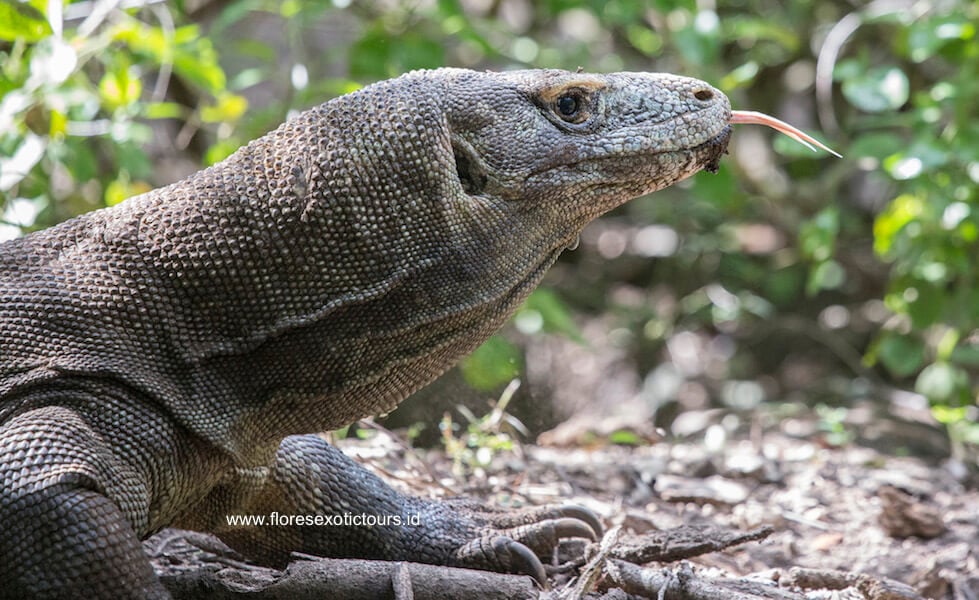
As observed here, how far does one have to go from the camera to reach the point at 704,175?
7.35 meters

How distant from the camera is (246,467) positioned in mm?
3059

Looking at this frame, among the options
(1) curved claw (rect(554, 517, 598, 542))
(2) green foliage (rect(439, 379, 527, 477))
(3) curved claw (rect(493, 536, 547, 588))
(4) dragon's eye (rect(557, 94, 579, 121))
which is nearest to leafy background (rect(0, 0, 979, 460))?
(2) green foliage (rect(439, 379, 527, 477))

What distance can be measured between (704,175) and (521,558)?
4.53m

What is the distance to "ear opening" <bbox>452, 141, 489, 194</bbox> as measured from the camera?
120 inches

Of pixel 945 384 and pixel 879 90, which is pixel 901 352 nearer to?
pixel 945 384

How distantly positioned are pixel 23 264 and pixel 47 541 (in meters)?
0.80

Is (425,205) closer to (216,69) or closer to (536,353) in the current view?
(216,69)

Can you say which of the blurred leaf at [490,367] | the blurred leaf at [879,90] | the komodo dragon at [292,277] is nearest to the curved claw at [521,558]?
the komodo dragon at [292,277]

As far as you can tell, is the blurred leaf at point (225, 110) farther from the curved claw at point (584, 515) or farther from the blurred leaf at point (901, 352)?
the blurred leaf at point (901, 352)

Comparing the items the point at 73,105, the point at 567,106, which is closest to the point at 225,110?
the point at 73,105

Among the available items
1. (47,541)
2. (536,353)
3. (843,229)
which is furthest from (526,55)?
(47,541)

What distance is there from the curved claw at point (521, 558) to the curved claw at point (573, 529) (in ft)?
0.51

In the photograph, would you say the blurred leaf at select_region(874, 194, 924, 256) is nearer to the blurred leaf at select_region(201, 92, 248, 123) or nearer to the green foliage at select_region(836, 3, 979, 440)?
the green foliage at select_region(836, 3, 979, 440)

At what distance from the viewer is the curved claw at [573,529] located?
3.48 meters
